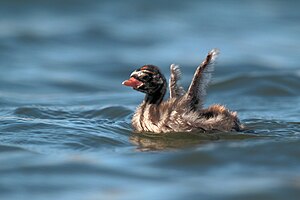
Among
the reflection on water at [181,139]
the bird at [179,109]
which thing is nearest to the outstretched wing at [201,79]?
the bird at [179,109]

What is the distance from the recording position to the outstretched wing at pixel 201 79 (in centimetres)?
1318

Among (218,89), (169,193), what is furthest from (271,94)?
(169,193)

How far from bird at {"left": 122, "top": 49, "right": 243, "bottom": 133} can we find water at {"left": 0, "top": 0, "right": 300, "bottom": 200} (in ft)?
0.55

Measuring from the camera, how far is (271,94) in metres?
19.0

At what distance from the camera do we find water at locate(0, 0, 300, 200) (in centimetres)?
1145

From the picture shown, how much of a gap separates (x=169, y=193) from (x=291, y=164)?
2.33 metres

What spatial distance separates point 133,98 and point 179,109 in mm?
5782

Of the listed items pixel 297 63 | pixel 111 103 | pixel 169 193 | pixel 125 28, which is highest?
pixel 125 28

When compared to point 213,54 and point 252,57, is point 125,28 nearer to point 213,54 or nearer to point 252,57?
point 252,57

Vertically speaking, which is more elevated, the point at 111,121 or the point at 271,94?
the point at 271,94

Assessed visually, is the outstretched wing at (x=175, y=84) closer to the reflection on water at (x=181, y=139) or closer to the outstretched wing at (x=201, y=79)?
the outstretched wing at (x=201, y=79)

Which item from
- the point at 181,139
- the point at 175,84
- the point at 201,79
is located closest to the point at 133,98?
the point at 175,84

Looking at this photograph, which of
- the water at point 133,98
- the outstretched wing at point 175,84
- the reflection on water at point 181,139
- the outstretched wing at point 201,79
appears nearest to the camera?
the water at point 133,98

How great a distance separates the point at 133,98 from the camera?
1925 centimetres
